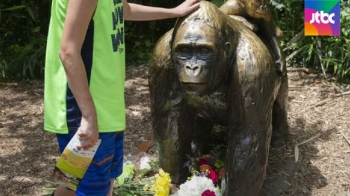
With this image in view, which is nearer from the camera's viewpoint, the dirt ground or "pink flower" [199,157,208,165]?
"pink flower" [199,157,208,165]

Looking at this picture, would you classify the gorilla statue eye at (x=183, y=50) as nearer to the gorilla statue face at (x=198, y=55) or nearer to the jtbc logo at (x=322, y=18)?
the gorilla statue face at (x=198, y=55)

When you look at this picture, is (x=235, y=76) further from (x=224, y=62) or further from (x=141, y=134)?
(x=141, y=134)

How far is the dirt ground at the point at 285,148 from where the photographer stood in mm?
3631

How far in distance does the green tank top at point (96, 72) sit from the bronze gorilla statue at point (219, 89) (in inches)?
15.8

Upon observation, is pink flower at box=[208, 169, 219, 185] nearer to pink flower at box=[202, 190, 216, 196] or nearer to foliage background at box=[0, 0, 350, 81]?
pink flower at box=[202, 190, 216, 196]

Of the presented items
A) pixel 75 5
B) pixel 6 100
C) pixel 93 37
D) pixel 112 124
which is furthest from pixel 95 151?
pixel 6 100

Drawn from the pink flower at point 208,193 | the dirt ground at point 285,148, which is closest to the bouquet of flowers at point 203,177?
the pink flower at point 208,193

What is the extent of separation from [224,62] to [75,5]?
92 centimetres

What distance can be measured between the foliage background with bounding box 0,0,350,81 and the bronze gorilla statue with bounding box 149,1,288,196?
256 centimetres

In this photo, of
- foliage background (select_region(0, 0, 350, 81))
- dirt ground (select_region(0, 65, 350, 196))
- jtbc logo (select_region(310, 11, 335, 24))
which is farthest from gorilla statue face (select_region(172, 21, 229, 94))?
foliage background (select_region(0, 0, 350, 81))

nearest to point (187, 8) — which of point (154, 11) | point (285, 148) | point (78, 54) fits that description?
point (154, 11)

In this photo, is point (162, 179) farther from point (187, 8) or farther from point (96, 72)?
point (96, 72)

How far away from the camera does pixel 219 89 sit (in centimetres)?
288

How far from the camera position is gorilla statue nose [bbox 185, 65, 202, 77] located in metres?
2.61
